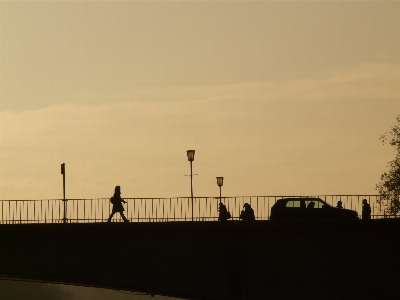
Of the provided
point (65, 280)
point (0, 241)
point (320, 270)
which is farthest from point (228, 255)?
point (0, 241)

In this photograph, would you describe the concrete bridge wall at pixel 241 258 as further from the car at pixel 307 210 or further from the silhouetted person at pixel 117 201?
the car at pixel 307 210

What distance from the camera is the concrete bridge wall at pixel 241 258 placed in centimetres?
3362

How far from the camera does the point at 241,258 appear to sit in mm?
34188

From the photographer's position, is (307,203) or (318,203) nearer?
(318,203)

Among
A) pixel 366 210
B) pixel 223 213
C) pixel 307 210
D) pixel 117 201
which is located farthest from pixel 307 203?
pixel 117 201

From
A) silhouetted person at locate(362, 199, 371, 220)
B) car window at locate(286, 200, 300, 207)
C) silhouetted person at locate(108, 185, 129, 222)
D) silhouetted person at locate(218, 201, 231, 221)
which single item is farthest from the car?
silhouetted person at locate(108, 185, 129, 222)

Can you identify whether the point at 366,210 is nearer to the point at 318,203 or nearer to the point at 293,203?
the point at 318,203

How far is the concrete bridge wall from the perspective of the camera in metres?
33.6

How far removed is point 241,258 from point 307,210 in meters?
4.75

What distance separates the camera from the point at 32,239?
1304 inches

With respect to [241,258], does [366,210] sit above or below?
above

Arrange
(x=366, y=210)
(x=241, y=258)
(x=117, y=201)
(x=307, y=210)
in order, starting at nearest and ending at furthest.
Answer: (x=241, y=258), (x=117, y=201), (x=366, y=210), (x=307, y=210)

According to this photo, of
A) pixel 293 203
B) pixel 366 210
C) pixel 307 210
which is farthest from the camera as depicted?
pixel 293 203

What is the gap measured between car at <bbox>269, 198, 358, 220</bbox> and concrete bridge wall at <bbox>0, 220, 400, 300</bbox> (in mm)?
3306
